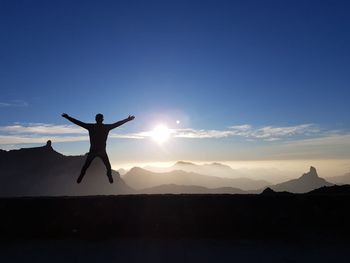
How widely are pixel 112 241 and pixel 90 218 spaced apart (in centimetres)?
91

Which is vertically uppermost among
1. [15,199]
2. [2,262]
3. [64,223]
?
Answer: [15,199]

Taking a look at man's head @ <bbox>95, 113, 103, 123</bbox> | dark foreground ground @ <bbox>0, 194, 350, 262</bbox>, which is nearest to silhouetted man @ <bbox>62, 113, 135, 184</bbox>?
man's head @ <bbox>95, 113, 103, 123</bbox>

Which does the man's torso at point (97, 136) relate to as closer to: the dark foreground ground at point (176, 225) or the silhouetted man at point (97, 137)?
the silhouetted man at point (97, 137)

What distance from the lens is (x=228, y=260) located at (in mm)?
6758

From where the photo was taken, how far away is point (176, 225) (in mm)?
8078

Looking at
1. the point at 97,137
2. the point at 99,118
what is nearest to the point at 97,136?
the point at 97,137

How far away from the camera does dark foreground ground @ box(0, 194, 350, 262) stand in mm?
7398

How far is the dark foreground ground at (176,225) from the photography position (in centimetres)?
740

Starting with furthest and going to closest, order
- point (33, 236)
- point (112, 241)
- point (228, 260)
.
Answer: point (33, 236) < point (112, 241) < point (228, 260)

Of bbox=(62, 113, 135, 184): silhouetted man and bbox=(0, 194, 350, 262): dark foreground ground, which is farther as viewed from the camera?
bbox=(62, 113, 135, 184): silhouetted man

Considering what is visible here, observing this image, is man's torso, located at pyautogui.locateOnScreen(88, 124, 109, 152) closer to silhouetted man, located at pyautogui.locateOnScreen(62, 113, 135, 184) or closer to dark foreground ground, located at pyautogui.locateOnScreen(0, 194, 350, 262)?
silhouetted man, located at pyautogui.locateOnScreen(62, 113, 135, 184)

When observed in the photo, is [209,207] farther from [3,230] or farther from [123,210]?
[3,230]

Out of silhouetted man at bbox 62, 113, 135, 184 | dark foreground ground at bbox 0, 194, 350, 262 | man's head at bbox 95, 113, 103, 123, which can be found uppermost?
man's head at bbox 95, 113, 103, 123

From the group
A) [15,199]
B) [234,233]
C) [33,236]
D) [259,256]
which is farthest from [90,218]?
[259,256]
